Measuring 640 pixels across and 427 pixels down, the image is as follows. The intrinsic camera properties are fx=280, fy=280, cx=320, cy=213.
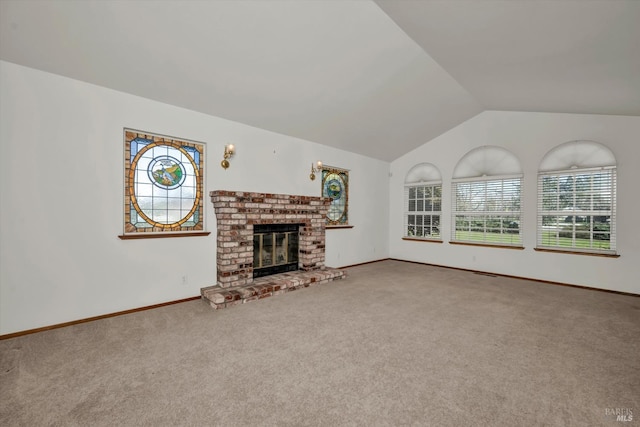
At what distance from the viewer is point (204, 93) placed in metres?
3.67

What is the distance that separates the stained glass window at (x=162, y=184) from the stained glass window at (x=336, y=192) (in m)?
2.70

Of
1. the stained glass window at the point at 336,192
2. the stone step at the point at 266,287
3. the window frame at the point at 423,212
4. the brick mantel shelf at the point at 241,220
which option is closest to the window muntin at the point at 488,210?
the window frame at the point at 423,212

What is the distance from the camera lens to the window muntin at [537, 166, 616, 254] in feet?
15.3

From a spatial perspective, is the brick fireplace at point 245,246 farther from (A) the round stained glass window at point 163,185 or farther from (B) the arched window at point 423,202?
(B) the arched window at point 423,202

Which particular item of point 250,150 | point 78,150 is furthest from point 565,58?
point 78,150

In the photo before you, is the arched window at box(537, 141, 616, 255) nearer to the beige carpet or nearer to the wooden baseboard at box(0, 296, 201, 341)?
the beige carpet

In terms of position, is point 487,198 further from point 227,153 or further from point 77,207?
point 77,207

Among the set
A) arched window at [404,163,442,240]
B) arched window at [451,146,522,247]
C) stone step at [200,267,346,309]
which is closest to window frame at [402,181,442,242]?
arched window at [404,163,442,240]

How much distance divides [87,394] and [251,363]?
1.09 metres

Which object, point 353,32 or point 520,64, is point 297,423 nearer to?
point 353,32

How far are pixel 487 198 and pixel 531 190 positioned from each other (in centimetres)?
79

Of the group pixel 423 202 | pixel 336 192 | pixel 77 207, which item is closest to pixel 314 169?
pixel 336 192

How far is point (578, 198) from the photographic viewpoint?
493 cm

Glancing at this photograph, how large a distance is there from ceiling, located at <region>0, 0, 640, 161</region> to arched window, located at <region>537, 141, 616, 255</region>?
77 centimetres
